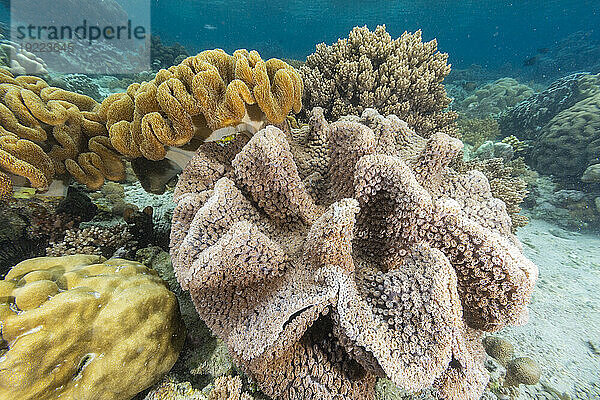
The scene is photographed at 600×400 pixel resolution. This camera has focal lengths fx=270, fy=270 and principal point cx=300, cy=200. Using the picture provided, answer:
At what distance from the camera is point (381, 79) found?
3.65 m

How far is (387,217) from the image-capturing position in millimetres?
1656

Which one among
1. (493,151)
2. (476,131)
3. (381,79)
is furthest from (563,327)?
(476,131)

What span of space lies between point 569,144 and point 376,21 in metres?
63.2

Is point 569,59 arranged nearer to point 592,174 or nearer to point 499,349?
point 592,174

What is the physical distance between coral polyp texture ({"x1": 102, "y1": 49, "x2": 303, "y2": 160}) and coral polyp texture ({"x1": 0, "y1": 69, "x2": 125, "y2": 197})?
0.55m

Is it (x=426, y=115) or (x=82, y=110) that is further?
(x=426, y=115)

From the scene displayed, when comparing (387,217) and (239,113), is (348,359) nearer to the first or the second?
(387,217)

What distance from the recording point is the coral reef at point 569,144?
738cm

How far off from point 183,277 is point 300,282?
638mm

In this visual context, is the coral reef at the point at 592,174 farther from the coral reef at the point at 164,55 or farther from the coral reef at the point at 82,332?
the coral reef at the point at 164,55

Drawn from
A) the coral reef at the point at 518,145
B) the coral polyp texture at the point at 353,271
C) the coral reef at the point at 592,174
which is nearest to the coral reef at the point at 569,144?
the coral reef at the point at 518,145

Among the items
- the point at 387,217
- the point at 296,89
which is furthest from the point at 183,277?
the point at 296,89

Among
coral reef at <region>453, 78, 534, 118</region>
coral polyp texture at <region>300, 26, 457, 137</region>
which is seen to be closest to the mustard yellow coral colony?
coral polyp texture at <region>300, 26, 457, 137</region>

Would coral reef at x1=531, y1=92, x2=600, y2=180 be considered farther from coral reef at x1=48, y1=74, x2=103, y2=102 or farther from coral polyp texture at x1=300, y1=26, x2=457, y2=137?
coral reef at x1=48, y1=74, x2=103, y2=102
